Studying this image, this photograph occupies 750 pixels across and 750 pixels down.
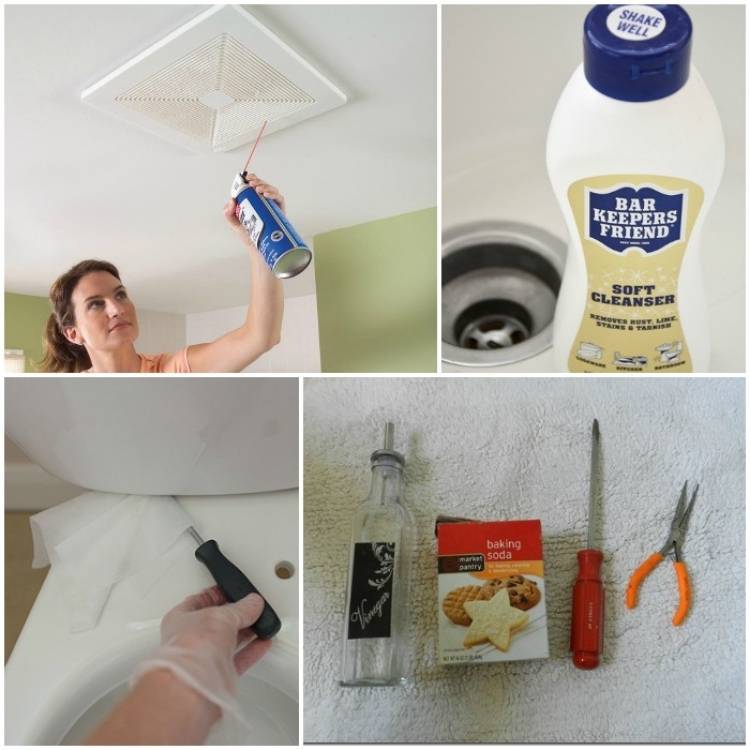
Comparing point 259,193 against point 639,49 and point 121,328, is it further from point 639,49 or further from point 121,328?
point 639,49

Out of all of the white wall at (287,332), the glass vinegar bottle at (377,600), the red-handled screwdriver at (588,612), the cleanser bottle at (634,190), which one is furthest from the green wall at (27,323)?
the red-handled screwdriver at (588,612)

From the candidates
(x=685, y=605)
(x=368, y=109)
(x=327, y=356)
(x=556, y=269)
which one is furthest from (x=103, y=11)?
(x=685, y=605)

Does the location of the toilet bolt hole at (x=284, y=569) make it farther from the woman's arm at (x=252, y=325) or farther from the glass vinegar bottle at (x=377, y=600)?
Answer: the woman's arm at (x=252, y=325)

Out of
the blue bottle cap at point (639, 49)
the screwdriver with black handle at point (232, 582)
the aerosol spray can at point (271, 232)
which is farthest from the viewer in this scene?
the screwdriver with black handle at point (232, 582)

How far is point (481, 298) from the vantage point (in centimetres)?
64

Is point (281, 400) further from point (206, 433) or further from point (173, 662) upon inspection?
point (173, 662)

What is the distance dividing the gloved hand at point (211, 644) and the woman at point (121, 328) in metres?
0.25

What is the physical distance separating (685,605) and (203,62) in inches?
30.9

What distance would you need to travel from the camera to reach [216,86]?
59 cm

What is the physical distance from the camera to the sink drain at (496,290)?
62cm

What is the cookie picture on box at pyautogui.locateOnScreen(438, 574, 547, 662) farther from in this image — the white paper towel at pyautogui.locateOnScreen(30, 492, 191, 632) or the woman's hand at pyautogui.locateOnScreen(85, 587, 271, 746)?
the white paper towel at pyautogui.locateOnScreen(30, 492, 191, 632)

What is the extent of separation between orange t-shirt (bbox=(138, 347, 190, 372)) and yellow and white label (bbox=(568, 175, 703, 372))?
0.39m

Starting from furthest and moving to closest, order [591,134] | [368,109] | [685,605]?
1. [685,605]
2. [368,109]
3. [591,134]

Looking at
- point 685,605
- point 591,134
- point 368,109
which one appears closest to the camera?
point 591,134
